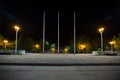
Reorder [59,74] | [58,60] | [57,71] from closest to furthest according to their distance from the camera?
[59,74] → [57,71] → [58,60]

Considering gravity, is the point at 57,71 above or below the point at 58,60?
below

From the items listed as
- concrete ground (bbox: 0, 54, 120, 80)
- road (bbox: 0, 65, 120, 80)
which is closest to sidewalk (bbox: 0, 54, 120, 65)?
concrete ground (bbox: 0, 54, 120, 80)

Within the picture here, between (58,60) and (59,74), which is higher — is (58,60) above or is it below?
above

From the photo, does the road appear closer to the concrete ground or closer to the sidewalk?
the concrete ground

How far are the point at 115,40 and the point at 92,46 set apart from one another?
8.29m

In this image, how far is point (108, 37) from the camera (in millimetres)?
87750

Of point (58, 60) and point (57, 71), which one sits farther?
point (58, 60)

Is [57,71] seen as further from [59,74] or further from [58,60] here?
[58,60]

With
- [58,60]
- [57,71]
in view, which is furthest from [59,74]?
[58,60]

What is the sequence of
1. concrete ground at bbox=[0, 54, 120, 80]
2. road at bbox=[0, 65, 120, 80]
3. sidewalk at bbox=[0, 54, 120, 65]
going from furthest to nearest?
sidewalk at bbox=[0, 54, 120, 65] < concrete ground at bbox=[0, 54, 120, 80] < road at bbox=[0, 65, 120, 80]

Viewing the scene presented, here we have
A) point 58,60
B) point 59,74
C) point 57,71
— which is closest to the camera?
point 59,74

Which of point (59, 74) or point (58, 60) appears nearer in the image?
point (59, 74)

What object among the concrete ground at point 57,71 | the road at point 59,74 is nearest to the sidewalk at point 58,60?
the concrete ground at point 57,71

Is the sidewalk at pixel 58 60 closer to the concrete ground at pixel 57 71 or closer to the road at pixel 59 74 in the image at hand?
the concrete ground at pixel 57 71
